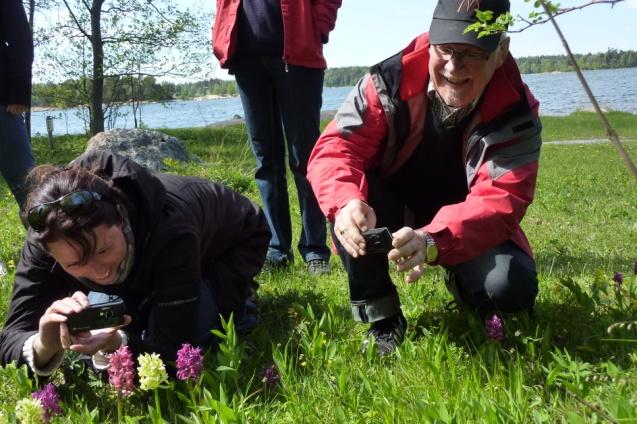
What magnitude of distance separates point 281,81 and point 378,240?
203 cm

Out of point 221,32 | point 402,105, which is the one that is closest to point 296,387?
point 402,105

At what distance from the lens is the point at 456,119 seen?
2664 mm

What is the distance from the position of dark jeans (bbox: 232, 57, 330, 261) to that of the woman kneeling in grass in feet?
3.74

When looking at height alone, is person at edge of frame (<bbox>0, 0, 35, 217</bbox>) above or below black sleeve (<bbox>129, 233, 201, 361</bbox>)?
above

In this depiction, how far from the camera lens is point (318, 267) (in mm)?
3932

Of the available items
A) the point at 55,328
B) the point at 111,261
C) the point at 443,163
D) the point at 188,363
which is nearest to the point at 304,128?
the point at 443,163

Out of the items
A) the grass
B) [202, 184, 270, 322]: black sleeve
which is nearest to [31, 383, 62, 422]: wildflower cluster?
the grass

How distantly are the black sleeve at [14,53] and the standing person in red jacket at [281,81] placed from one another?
1.20 m

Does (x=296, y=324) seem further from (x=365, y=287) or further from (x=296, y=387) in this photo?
(x=296, y=387)

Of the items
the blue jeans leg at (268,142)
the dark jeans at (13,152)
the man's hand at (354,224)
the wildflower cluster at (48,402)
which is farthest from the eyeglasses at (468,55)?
the dark jeans at (13,152)

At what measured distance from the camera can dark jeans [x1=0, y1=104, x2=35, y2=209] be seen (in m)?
4.10

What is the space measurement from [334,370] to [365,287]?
18.7 inches

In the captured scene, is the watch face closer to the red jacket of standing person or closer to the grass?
the grass

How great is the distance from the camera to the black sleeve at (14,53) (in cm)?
412
